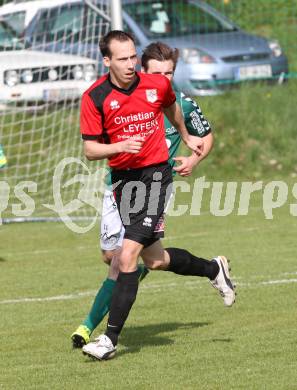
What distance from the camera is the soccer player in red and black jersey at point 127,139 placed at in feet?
21.9

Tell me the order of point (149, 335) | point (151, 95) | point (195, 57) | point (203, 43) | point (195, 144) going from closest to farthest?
1. point (151, 95)
2. point (195, 144)
3. point (149, 335)
4. point (195, 57)
5. point (203, 43)

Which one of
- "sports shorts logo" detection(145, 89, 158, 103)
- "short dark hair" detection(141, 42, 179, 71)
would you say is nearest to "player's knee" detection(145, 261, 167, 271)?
"sports shorts logo" detection(145, 89, 158, 103)

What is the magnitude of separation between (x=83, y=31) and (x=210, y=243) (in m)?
4.48

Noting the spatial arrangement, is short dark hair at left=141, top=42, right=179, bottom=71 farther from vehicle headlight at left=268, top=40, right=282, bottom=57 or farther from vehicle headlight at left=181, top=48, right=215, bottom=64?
vehicle headlight at left=268, top=40, right=282, bottom=57

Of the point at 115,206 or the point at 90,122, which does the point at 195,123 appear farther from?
the point at 90,122

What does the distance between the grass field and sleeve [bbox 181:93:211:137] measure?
1.31 metres

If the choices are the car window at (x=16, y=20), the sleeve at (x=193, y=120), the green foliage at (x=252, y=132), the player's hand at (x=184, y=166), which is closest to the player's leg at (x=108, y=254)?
the player's hand at (x=184, y=166)

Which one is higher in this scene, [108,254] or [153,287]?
[108,254]

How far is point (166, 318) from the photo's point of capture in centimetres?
799

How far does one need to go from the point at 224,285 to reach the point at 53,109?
751 cm

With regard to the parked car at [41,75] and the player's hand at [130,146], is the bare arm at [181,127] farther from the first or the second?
the parked car at [41,75]

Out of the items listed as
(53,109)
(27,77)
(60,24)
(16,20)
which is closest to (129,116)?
(27,77)

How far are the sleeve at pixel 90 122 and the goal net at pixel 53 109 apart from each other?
6799mm

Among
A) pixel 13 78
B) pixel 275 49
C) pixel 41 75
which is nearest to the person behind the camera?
pixel 13 78
